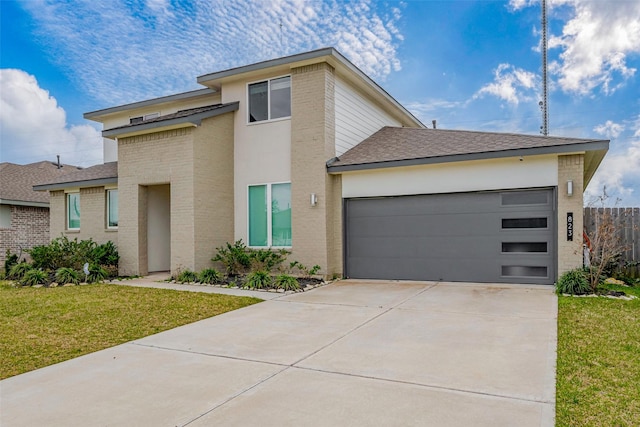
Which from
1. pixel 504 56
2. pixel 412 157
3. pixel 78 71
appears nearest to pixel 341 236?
pixel 412 157

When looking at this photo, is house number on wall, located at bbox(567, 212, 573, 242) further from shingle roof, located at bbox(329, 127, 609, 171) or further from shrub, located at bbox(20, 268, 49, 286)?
shrub, located at bbox(20, 268, 49, 286)

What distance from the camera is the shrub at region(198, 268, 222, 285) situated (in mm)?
11109

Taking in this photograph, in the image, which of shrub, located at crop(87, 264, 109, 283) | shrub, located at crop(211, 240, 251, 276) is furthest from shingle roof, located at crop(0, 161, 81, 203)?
shrub, located at crop(211, 240, 251, 276)

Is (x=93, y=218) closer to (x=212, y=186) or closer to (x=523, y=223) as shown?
(x=212, y=186)

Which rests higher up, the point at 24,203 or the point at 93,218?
the point at 24,203

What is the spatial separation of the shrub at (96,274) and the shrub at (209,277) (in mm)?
2977

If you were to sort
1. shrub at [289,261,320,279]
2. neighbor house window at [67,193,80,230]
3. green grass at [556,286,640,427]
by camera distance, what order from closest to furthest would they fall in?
green grass at [556,286,640,427]
shrub at [289,261,320,279]
neighbor house window at [67,193,80,230]

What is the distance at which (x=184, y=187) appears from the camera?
1198 centimetres

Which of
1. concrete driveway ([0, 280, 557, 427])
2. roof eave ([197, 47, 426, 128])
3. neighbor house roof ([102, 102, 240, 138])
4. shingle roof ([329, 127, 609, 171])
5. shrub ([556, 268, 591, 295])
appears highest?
roof eave ([197, 47, 426, 128])

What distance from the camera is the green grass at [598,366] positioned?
3457mm

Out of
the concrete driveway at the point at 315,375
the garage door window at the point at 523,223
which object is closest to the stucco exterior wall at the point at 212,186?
the concrete driveway at the point at 315,375

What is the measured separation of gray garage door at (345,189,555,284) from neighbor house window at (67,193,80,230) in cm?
1038

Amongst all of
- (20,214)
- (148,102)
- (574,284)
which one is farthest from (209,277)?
(20,214)

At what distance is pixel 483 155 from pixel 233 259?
713 cm
